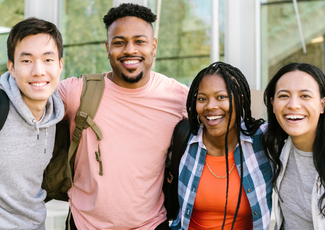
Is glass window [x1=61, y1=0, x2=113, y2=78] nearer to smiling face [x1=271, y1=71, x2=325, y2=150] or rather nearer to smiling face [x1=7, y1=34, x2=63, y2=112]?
smiling face [x1=7, y1=34, x2=63, y2=112]

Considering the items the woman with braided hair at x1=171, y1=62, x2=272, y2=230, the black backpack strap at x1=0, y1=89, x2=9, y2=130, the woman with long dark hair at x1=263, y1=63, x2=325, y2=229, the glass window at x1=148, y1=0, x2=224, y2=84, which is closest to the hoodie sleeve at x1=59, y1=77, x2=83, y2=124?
the black backpack strap at x1=0, y1=89, x2=9, y2=130

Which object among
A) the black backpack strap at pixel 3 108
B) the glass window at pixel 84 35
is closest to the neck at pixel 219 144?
the black backpack strap at pixel 3 108

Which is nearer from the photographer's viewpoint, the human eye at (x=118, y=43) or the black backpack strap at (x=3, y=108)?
the black backpack strap at (x=3, y=108)

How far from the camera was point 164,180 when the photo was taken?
2.48 m

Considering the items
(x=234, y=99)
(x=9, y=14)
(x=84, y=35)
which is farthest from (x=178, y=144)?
(x=9, y=14)

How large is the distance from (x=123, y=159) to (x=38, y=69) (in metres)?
0.79

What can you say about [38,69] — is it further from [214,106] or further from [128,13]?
[214,106]

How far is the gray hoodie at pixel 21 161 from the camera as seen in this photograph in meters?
1.92

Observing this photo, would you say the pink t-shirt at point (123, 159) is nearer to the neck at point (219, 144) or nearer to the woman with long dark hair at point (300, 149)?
the neck at point (219, 144)

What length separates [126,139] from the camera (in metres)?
2.28

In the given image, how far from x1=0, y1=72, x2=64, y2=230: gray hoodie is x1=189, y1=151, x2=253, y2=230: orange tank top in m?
1.04

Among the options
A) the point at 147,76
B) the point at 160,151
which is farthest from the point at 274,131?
the point at 147,76

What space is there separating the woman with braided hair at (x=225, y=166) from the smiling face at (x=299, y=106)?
278mm

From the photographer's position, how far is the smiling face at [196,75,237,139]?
85.7 inches
